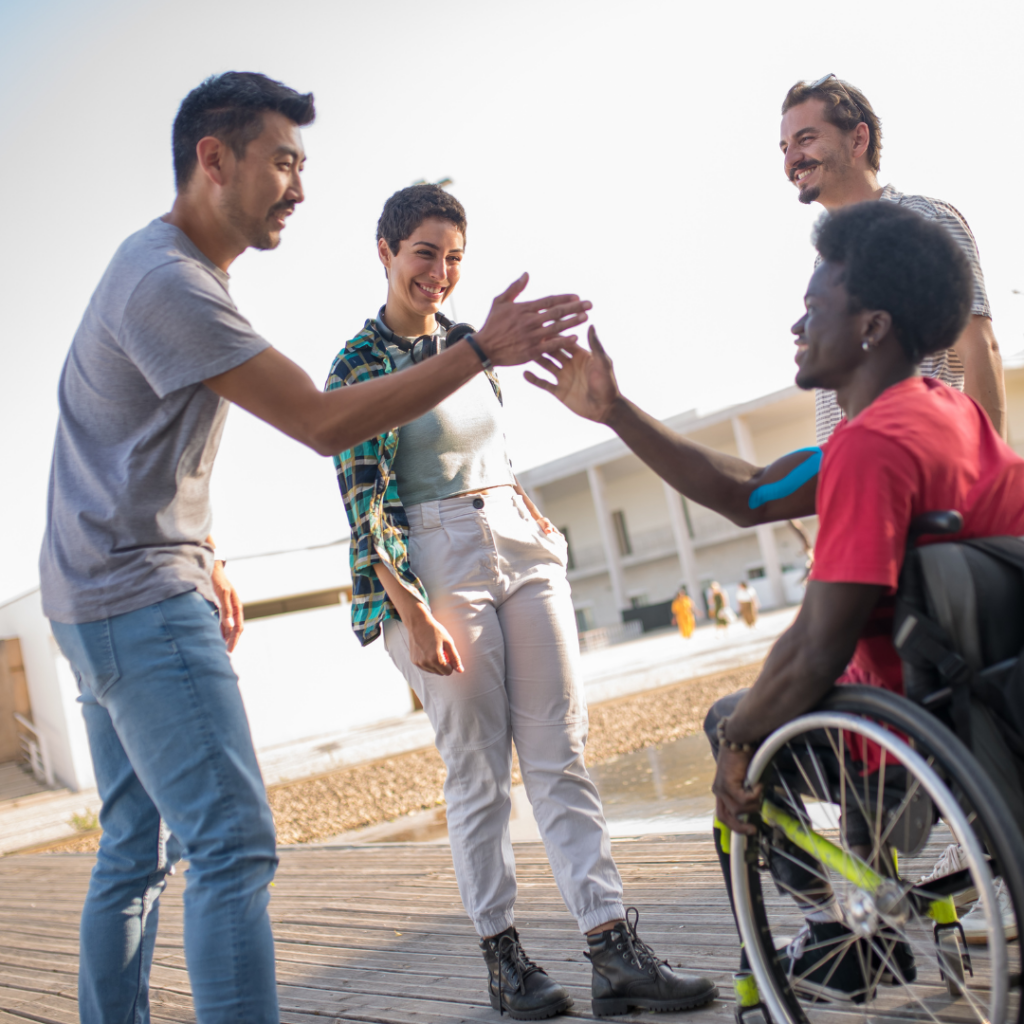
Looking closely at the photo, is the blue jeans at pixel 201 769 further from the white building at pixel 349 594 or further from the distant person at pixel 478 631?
the white building at pixel 349 594

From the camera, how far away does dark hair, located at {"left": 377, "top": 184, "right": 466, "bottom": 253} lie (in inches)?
104

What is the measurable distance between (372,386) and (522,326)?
381 mm

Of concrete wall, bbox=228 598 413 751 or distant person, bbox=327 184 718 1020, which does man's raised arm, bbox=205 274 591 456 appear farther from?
concrete wall, bbox=228 598 413 751

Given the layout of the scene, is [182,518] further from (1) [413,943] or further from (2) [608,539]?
(2) [608,539]

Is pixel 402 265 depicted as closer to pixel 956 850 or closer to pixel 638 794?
pixel 956 850

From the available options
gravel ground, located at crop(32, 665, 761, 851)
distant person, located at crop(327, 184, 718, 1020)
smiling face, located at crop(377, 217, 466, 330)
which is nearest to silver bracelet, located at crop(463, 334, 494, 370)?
distant person, located at crop(327, 184, 718, 1020)

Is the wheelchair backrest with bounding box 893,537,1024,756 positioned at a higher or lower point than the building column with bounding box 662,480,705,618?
higher

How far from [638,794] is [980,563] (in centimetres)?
595

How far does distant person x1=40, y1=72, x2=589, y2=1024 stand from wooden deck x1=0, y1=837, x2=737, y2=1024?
0.95 m

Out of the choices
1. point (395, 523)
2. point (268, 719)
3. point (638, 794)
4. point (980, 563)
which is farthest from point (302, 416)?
point (268, 719)

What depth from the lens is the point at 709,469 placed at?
7.07 ft

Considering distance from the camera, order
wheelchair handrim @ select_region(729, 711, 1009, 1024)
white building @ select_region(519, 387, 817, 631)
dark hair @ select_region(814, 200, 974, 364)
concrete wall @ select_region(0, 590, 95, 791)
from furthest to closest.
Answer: white building @ select_region(519, 387, 817, 631), concrete wall @ select_region(0, 590, 95, 791), dark hair @ select_region(814, 200, 974, 364), wheelchair handrim @ select_region(729, 711, 1009, 1024)

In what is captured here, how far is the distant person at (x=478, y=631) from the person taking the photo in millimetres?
2387

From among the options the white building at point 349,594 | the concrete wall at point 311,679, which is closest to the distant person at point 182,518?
the white building at point 349,594
